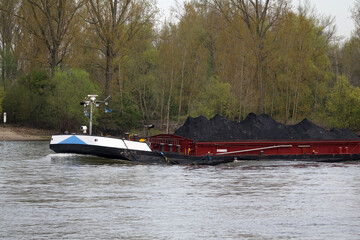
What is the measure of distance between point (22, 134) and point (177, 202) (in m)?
51.2

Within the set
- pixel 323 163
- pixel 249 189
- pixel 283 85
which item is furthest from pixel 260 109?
pixel 249 189

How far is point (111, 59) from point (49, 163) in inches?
1213

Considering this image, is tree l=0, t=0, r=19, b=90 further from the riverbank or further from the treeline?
the riverbank

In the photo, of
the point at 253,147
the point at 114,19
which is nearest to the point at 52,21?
the point at 114,19

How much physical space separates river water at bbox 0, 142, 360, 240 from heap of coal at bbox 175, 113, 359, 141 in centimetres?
422

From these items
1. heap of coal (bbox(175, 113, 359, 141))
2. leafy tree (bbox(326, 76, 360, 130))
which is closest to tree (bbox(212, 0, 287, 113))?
leafy tree (bbox(326, 76, 360, 130))

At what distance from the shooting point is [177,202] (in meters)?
24.5

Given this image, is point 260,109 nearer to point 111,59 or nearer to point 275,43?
point 275,43

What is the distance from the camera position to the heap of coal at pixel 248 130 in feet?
141

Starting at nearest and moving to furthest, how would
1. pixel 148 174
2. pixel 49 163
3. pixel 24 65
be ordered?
pixel 148 174 → pixel 49 163 → pixel 24 65

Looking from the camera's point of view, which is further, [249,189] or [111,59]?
[111,59]

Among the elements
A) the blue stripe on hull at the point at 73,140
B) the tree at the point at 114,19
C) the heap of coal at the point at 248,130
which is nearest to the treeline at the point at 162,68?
the tree at the point at 114,19

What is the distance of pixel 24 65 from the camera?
279ft

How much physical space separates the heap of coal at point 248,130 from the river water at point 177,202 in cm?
422
